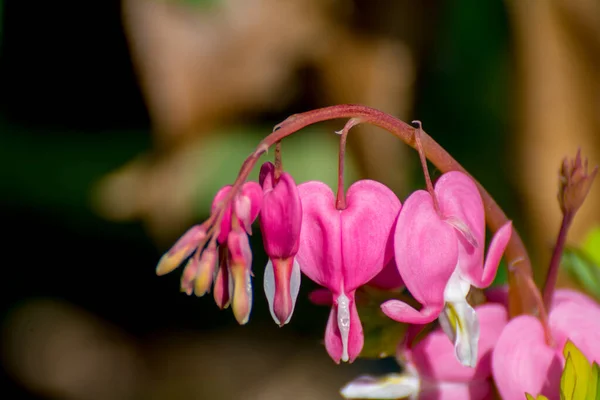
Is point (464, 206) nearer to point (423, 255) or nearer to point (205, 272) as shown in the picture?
point (423, 255)

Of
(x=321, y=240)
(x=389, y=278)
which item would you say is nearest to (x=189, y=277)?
(x=321, y=240)

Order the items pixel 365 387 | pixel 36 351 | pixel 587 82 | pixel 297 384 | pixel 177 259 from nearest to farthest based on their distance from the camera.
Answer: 1. pixel 177 259
2. pixel 365 387
3. pixel 587 82
4. pixel 297 384
5. pixel 36 351

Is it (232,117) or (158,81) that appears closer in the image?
(158,81)

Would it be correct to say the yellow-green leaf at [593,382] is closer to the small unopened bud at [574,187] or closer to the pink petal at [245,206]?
the small unopened bud at [574,187]

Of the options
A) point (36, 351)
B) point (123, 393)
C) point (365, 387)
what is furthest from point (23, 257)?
point (365, 387)

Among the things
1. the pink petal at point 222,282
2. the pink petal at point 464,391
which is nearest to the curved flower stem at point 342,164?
the pink petal at point 222,282

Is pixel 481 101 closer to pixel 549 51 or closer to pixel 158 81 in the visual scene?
pixel 549 51
